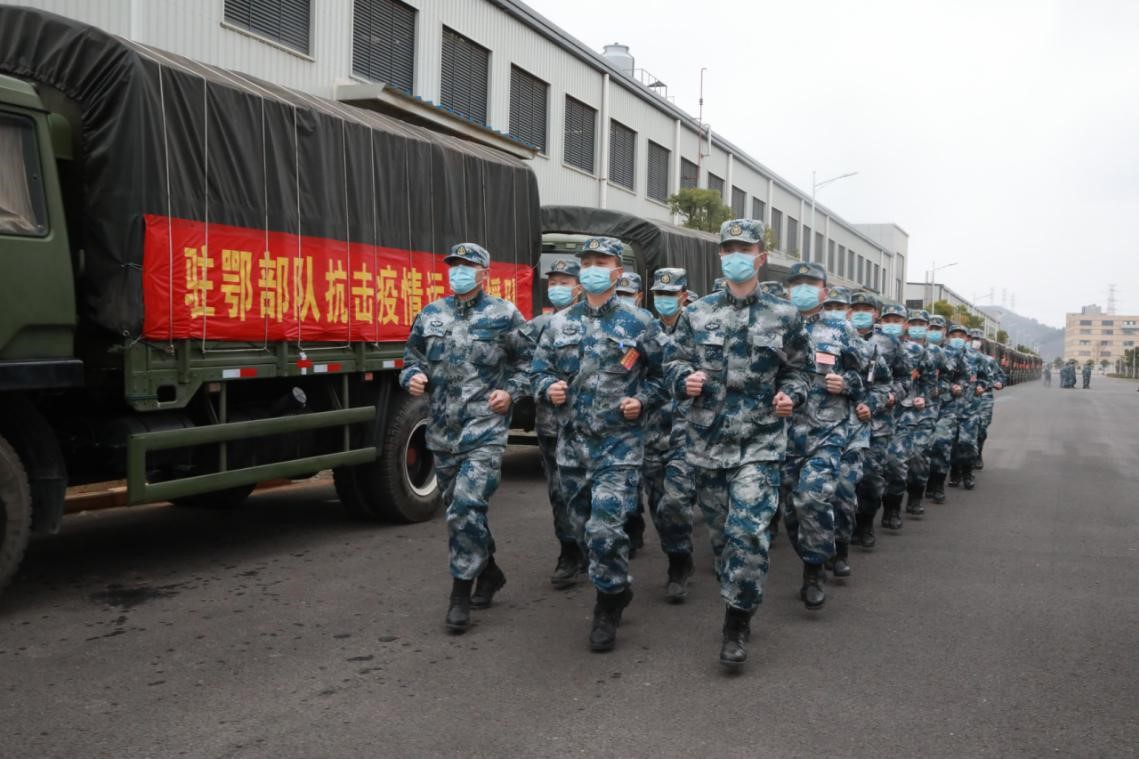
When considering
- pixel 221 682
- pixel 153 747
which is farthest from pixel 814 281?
pixel 153 747

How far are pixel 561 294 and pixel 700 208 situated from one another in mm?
19989

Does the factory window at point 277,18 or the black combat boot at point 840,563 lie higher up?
the factory window at point 277,18

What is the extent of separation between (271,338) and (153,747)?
11.0ft

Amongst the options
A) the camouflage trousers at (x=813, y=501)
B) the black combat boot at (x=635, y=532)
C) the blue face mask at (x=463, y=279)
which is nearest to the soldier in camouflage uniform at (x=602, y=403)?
the blue face mask at (x=463, y=279)

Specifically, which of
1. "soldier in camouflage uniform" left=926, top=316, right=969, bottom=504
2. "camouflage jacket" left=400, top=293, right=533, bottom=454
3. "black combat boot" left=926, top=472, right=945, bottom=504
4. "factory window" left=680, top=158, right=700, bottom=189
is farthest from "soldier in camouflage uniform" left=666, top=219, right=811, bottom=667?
"factory window" left=680, top=158, right=700, bottom=189

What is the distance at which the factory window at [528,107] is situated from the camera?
21047 millimetres

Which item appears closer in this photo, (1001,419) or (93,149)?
(93,149)

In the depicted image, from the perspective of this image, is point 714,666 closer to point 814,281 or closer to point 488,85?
point 814,281

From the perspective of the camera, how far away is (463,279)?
5.66m

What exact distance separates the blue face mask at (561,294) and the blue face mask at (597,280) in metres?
2.01

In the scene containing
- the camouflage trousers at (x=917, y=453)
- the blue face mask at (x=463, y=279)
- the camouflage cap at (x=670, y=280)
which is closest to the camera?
the blue face mask at (x=463, y=279)

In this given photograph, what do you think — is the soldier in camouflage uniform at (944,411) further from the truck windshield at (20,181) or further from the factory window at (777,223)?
the factory window at (777,223)

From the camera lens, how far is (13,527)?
5.36 metres

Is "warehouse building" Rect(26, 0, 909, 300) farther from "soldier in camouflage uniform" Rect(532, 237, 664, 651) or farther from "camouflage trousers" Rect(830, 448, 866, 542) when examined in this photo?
"camouflage trousers" Rect(830, 448, 866, 542)
